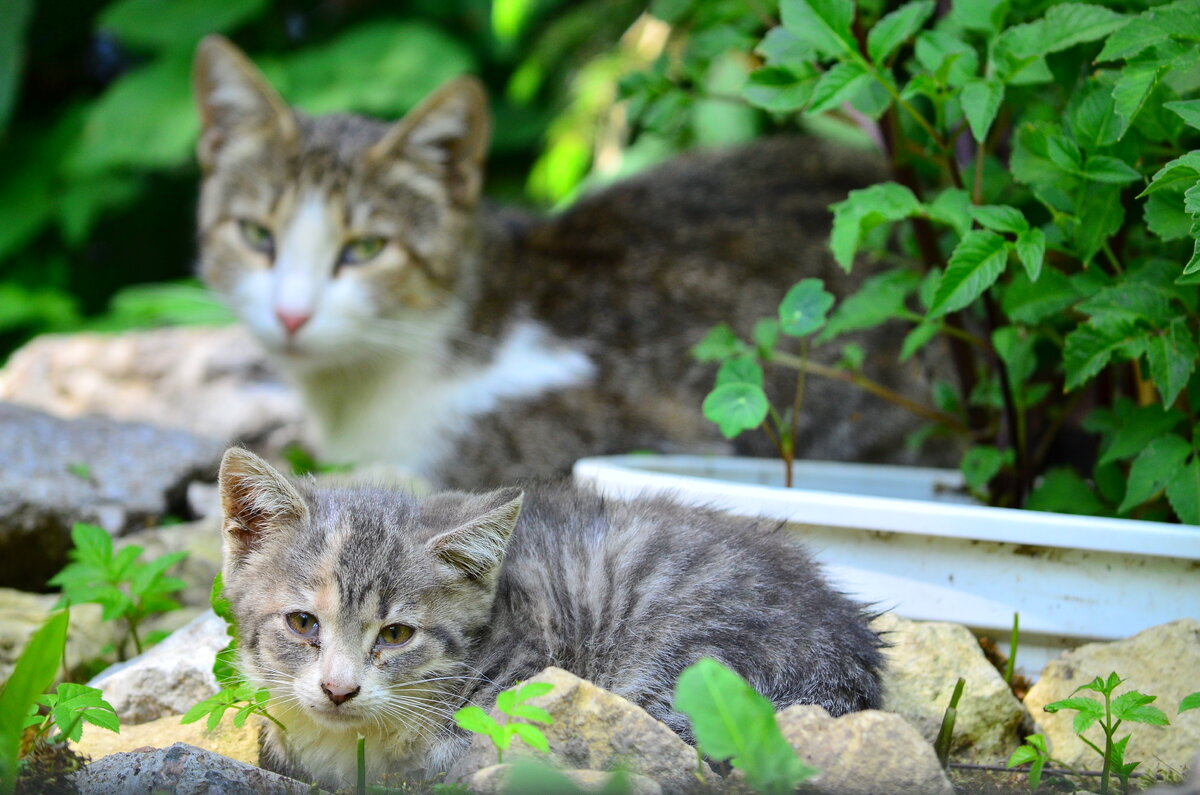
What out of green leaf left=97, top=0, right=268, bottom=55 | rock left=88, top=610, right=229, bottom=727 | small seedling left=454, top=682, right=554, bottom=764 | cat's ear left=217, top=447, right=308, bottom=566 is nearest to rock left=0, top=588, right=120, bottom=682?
rock left=88, top=610, right=229, bottom=727

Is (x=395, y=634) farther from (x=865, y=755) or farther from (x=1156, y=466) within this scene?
(x=1156, y=466)

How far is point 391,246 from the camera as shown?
10.3ft

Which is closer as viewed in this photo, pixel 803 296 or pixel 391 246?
pixel 803 296

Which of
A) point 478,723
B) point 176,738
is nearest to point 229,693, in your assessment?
point 176,738

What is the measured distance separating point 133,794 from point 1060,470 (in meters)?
1.76

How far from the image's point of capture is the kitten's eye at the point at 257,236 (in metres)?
3.13

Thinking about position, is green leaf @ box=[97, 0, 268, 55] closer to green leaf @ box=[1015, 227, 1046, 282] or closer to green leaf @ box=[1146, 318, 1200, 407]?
green leaf @ box=[1015, 227, 1046, 282]

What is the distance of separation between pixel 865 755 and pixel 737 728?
0.97 feet

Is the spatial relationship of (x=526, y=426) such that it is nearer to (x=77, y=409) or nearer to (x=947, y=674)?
(x=947, y=674)

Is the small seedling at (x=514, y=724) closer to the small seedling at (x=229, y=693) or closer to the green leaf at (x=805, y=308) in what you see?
the small seedling at (x=229, y=693)

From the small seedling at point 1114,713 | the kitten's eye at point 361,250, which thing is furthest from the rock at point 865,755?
the kitten's eye at point 361,250

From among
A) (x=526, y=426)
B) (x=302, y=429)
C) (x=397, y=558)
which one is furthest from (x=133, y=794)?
(x=302, y=429)

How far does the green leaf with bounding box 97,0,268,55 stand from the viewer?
4.61 meters

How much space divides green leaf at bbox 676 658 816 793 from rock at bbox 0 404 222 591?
177 centimetres
